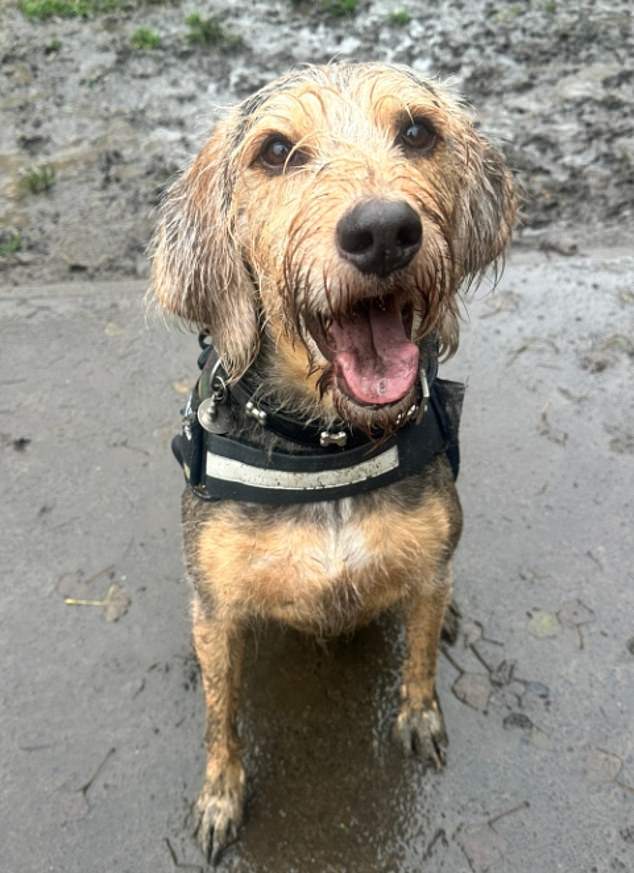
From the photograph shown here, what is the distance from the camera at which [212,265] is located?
2.35 metres

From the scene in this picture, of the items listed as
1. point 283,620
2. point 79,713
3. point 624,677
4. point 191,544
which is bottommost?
point 79,713

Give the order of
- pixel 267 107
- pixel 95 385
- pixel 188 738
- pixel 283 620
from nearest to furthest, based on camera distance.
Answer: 1. pixel 267 107
2. pixel 283 620
3. pixel 188 738
4. pixel 95 385

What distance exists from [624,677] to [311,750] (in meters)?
1.28

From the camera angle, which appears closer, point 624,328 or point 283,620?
point 283,620

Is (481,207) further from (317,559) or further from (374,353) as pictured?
(317,559)

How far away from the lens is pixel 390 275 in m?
1.88

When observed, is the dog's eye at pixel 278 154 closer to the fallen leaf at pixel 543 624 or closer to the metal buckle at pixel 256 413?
the metal buckle at pixel 256 413

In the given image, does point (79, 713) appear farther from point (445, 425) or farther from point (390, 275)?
point (390, 275)

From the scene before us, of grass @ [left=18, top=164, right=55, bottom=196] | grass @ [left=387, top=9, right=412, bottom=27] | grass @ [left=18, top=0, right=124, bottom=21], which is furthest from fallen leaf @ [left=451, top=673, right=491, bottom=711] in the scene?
grass @ [left=18, top=0, right=124, bottom=21]

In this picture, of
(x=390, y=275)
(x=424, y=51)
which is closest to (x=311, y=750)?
(x=390, y=275)

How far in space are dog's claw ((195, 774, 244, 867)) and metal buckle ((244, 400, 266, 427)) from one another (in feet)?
4.38

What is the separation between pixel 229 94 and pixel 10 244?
2618 mm

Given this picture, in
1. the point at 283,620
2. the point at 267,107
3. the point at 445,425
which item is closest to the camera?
the point at 267,107

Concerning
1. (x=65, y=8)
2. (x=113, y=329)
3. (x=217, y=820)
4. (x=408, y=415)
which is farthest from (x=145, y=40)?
(x=217, y=820)
